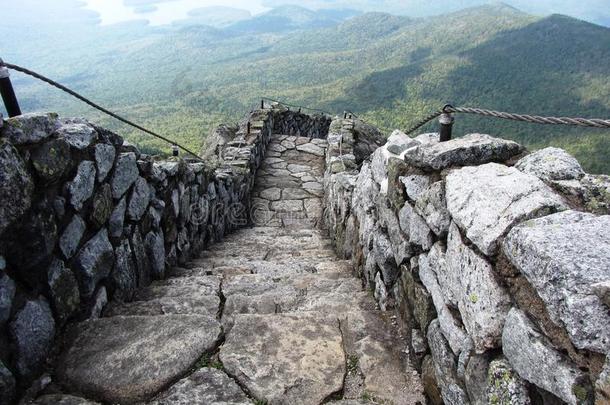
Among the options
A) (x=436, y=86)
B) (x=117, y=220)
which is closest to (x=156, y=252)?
(x=117, y=220)

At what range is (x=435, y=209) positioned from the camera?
2.35 m

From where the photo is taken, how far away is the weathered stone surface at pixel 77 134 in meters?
2.52

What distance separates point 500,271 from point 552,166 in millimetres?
692

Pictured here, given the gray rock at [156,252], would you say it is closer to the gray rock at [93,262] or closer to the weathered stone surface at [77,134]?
the gray rock at [93,262]

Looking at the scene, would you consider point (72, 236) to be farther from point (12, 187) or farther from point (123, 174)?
point (123, 174)

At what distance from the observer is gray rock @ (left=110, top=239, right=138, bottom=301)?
3168mm

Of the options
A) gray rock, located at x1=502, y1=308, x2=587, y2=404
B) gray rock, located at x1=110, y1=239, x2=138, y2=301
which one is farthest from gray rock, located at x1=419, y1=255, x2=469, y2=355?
gray rock, located at x1=110, y1=239, x2=138, y2=301

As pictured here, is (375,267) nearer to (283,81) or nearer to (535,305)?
(535,305)

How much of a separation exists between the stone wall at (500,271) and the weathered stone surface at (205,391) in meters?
1.09

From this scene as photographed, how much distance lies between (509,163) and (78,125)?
8.97ft

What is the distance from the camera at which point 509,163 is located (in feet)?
7.75

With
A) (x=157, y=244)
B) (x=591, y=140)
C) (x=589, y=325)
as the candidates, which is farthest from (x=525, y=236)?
(x=591, y=140)

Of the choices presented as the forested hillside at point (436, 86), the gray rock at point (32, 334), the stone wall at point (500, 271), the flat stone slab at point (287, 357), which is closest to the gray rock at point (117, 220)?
the gray rock at point (32, 334)

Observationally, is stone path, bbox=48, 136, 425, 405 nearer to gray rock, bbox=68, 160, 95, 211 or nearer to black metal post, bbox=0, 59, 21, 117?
gray rock, bbox=68, 160, 95, 211
